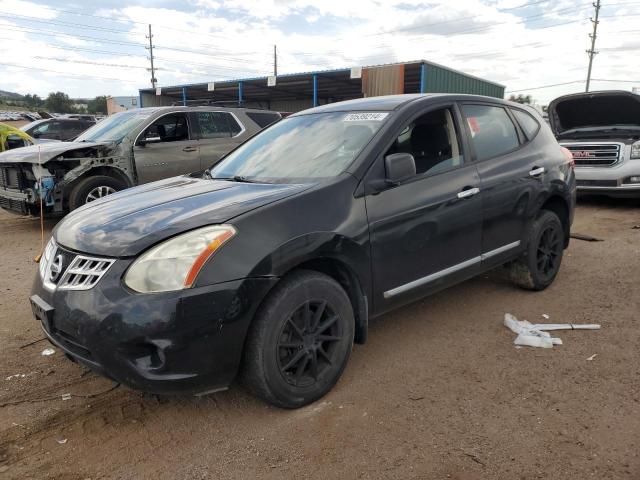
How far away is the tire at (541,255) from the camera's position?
441 centimetres

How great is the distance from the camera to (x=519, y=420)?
106 inches

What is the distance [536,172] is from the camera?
4293mm

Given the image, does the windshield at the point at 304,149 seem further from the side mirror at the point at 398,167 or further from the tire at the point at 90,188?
the tire at the point at 90,188

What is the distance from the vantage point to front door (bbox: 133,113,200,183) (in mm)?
7637

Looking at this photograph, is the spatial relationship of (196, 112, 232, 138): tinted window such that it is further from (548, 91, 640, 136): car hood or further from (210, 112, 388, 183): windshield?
(548, 91, 640, 136): car hood

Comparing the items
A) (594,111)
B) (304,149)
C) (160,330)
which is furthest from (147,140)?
(594,111)

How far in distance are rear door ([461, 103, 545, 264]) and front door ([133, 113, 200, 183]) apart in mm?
5218

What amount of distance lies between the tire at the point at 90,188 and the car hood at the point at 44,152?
0.44 m

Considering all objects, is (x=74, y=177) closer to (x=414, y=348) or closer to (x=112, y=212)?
(x=112, y=212)

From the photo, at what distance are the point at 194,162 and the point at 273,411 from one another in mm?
5997

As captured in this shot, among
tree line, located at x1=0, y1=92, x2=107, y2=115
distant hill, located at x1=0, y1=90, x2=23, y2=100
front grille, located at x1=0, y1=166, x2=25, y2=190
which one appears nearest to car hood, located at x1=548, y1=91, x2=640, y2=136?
front grille, located at x1=0, y1=166, x2=25, y2=190

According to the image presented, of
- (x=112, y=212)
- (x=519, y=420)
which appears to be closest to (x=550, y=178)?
(x=519, y=420)

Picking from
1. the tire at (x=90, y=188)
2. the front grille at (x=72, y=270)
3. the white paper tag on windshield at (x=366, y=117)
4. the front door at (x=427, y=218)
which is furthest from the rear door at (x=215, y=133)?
the front grille at (x=72, y=270)

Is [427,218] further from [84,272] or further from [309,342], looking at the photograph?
[84,272]
